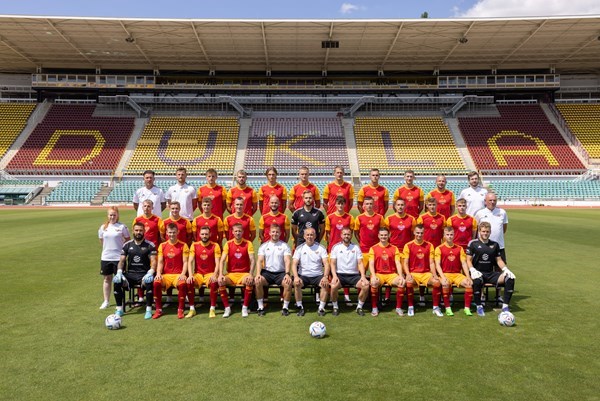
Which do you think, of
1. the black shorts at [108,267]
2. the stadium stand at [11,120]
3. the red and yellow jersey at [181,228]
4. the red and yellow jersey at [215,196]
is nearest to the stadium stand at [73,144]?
the stadium stand at [11,120]

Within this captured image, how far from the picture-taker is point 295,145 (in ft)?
137

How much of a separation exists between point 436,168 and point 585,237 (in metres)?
24.1

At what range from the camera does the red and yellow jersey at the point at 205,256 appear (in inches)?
286

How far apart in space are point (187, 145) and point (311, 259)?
3661 cm

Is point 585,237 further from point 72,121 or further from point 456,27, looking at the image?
point 72,121

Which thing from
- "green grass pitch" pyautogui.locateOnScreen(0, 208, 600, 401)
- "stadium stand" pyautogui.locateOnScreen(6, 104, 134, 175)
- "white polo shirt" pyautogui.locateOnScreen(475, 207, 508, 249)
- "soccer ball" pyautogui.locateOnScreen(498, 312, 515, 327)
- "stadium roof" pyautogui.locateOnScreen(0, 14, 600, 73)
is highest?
"stadium roof" pyautogui.locateOnScreen(0, 14, 600, 73)

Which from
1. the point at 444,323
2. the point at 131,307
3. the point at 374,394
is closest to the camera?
the point at 374,394

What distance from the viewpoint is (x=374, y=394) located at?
4.13m

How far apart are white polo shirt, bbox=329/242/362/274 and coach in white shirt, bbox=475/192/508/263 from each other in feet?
8.34

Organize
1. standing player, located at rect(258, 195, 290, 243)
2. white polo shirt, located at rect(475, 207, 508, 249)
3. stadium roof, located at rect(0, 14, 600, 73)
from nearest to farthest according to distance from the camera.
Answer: white polo shirt, located at rect(475, 207, 508, 249)
standing player, located at rect(258, 195, 290, 243)
stadium roof, located at rect(0, 14, 600, 73)

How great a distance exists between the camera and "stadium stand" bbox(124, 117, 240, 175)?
128 ft

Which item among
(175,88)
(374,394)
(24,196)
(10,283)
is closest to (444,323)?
(374,394)

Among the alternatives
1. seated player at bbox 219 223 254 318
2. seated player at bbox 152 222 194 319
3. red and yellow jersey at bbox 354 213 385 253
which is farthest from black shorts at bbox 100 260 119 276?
red and yellow jersey at bbox 354 213 385 253

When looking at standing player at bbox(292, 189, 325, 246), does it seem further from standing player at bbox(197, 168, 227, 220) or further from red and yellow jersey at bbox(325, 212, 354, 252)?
standing player at bbox(197, 168, 227, 220)
